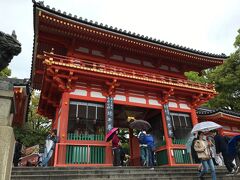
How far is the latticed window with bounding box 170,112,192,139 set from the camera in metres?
13.7

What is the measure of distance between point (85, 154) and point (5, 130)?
280 inches

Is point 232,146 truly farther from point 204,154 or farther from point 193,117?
point 193,117

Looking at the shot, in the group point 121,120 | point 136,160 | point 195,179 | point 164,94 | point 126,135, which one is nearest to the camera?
point 195,179

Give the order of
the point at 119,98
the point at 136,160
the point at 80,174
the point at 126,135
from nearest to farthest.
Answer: the point at 80,174, the point at 119,98, the point at 136,160, the point at 126,135

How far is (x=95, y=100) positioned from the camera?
39.8ft

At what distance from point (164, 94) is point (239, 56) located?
961 cm

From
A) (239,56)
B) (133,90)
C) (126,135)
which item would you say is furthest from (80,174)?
(126,135)

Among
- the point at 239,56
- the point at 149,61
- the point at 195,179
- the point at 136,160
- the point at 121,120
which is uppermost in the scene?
the point at 239,56

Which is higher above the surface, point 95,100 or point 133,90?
point 133,90

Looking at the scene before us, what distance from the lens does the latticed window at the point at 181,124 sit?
541 inches

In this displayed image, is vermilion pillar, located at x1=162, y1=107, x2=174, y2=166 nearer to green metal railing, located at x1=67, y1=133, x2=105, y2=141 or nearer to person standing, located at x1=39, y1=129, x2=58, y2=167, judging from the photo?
green metal railing, located at x1=67, y1=133, x2=105, y2=141

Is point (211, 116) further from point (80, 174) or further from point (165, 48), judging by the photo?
point (80, 174)

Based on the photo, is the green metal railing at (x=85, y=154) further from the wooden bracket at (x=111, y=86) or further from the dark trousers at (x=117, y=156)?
the wooden bracket at (x=111, y=86)

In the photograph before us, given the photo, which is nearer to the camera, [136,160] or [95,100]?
[95,100]
